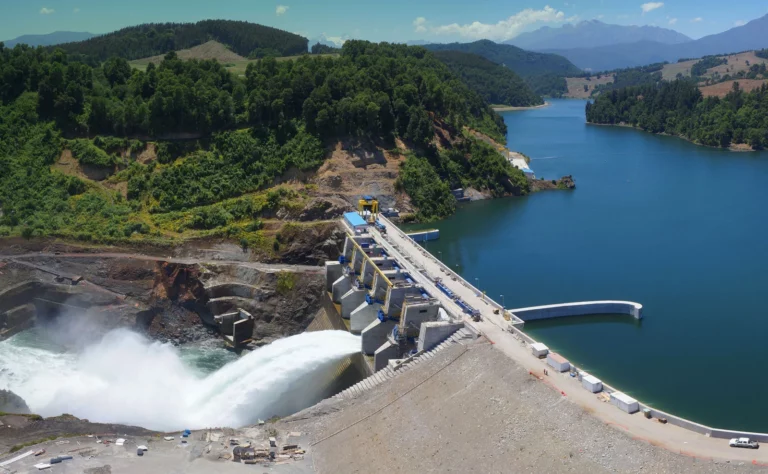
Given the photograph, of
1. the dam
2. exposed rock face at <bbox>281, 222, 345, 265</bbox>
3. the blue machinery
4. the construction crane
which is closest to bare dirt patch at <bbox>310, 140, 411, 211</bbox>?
the construction crane

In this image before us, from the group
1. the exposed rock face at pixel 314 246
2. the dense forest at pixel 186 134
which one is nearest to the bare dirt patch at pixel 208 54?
the dense forest at pixel 186 134

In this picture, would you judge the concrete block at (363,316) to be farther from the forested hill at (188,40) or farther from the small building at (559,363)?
the forested hill at (188,40)

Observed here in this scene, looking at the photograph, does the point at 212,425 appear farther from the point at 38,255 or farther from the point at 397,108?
the point at 397,108

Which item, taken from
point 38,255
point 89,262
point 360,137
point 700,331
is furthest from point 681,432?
point 360,137

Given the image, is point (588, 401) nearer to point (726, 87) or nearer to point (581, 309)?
point (581, 309)

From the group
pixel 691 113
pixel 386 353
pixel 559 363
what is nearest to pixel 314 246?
pixel 386 353

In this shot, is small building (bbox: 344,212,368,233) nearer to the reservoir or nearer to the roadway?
the reservoir
